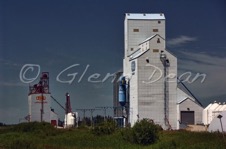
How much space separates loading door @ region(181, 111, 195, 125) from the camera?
50031mm

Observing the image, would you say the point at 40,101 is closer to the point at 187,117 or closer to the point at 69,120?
the point at 69,120

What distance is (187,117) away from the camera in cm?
5025

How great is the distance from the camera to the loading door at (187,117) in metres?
50.0

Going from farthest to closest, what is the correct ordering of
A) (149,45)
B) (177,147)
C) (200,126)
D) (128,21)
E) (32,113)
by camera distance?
1. (32,113)
2. (128,21)
3. (149,45)
4. (200,126)
5. (177,147)

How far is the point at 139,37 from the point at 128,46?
1.63 meters

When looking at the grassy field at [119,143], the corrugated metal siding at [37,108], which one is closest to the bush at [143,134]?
the grassy field at [119,143]

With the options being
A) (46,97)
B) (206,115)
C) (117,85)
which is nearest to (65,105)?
(46,97)

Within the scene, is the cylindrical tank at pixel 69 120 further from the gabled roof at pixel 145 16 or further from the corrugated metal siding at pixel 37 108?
the gabled roof at pixel 145 16

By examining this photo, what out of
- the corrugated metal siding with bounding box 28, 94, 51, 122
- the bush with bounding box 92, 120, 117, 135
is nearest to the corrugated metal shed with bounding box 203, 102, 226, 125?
the bush with bounding box 92, 120, 117, 135

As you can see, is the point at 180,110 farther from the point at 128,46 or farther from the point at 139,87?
the point at 128,46

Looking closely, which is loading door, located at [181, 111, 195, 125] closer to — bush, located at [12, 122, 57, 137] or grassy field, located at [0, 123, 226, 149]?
bush, located at [12, 122, 57, 137]

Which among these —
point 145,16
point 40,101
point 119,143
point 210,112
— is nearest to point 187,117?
point 210,112

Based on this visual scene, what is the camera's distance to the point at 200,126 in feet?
157

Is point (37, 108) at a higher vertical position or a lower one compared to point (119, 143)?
higher
